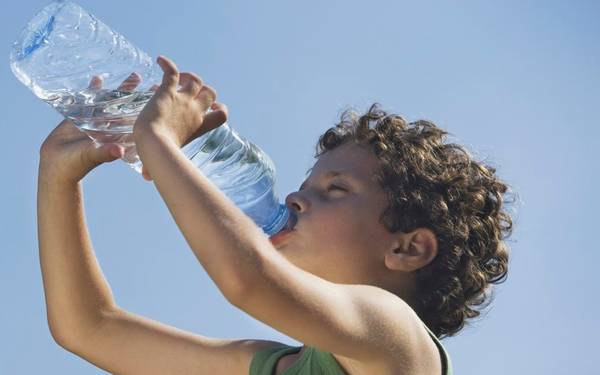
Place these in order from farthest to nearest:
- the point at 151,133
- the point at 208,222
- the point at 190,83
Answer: the point at 190,83
the point at 151,133
the point at 208,222

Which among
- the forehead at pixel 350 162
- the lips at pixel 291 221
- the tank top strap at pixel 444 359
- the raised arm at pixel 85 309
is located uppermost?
the forehead at pixel 350 162

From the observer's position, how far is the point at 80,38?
4148 millimetres

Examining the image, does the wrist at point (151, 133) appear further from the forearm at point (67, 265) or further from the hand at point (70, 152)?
the forearm at point (67, 265)

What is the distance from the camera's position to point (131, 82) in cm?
367

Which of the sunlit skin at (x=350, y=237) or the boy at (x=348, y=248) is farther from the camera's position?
the sunlit skin at (x=350, y=237)

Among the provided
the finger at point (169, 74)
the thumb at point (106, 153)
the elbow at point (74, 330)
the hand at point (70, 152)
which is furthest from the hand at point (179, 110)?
the elbow at point (74, 330)

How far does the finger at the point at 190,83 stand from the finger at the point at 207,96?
22 millimetres

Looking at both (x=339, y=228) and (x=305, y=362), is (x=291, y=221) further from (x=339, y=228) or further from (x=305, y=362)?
(x=305, y=362)

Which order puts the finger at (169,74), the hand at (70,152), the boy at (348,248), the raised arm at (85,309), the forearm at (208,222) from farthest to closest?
1. the raised arm at (85,309)
2. the hand at (70,152)
3. the boy at (348,248)
4. the finger at (169,74)
5. the forearm at (208,222)

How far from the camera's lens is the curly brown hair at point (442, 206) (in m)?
3.85

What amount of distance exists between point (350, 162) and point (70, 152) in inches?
43.0

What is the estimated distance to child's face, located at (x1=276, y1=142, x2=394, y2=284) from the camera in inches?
141

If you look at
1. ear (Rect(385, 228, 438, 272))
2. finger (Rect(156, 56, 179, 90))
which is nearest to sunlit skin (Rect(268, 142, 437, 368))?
ear (Rect(385, 228, 438, 272))

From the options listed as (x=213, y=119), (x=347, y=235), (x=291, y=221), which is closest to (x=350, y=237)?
(x=347, y=235)
